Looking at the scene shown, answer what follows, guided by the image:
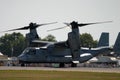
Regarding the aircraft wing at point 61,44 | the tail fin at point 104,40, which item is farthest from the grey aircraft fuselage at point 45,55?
the tail fin at point 104,40

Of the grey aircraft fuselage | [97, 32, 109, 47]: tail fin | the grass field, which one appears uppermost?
[97, 32, 109, 47]: tail fin

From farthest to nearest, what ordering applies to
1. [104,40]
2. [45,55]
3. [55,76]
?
[104,40]
[45,55]
[55,76]

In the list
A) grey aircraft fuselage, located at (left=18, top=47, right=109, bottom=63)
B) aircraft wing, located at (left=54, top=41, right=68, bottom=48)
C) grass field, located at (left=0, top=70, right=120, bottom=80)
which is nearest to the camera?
grass field, located at (left=0, top=70, right=120, bottom=80)

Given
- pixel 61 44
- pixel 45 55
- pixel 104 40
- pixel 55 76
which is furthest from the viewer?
pixel 104 40

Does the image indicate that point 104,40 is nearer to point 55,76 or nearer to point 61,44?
point 61,44

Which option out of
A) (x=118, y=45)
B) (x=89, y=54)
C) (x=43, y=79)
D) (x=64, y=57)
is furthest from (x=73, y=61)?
(x=43, y=79)

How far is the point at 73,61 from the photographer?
99.8 meters

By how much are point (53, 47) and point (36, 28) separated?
1122 centimetres

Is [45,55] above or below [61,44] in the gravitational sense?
below

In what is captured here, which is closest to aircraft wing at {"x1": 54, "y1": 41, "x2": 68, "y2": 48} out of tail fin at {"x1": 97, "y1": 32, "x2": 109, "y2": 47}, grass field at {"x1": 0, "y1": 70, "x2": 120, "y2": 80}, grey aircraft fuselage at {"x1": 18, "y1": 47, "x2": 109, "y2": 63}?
grey aircraft fuselage at {"x1": 18, "y1": 47, "x2": 109, "y2": 63}

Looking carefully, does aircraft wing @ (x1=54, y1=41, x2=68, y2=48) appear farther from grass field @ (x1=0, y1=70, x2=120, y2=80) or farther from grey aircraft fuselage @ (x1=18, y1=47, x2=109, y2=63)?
grass field @ (x1=0, y1=70, x2=120, y2=80)

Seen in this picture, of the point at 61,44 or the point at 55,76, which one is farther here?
the point at 61,44

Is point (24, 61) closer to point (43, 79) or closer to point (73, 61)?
point (73, 61)

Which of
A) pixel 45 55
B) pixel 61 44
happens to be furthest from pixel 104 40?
pixel 45 55
